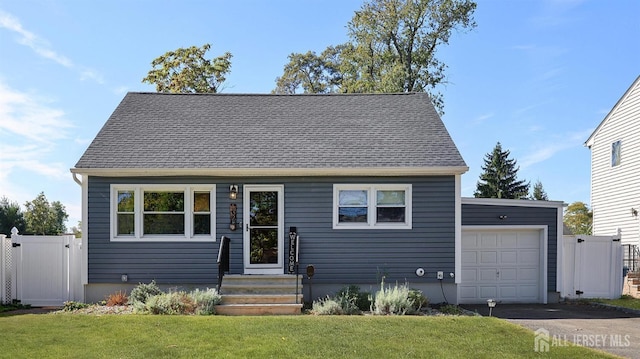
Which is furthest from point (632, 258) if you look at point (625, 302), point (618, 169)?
point (625, 302)

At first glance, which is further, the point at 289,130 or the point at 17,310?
the point at 289,130

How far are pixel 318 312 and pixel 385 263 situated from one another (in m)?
2.28

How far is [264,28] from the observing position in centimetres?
1809

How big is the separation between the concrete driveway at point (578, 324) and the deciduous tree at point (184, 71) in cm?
1998

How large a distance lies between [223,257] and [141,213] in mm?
2215

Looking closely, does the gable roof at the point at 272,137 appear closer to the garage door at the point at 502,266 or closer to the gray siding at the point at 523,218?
the gray siding at the point at 523,218

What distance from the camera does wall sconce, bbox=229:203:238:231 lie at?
11.5 meters

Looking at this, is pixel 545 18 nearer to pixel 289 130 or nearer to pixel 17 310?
pixel 289 130

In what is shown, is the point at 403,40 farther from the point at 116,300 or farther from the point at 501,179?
the point at 116,300

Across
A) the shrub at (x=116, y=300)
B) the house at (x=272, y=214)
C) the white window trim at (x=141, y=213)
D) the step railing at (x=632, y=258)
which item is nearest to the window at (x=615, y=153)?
the step railing at (x=632, y=258)

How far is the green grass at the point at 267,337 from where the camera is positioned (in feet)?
23.1

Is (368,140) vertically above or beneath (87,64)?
beneath

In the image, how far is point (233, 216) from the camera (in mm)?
11578

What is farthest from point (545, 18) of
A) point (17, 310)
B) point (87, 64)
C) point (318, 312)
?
point (17, 310)
